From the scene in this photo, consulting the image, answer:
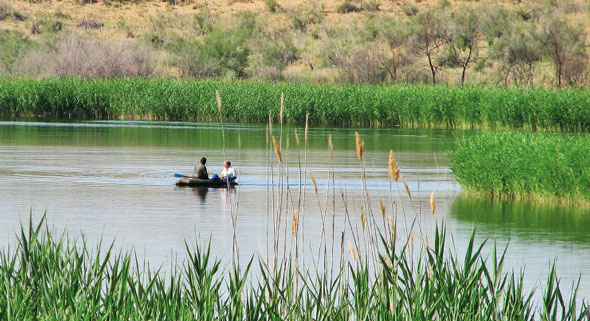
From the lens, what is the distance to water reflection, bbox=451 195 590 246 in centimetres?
1755

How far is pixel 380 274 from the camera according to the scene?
8.17 metres

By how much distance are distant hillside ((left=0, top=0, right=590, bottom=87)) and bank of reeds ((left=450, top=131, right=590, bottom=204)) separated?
A: 32074 millimetres

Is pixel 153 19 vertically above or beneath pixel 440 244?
above

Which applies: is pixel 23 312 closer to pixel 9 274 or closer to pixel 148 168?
pixel 9 274

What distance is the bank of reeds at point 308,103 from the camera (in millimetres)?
45188

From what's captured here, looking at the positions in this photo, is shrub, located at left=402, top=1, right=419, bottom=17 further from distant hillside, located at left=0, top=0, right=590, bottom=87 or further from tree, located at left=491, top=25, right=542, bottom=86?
tree, located at left=491, top=25, right=542, bottom=86

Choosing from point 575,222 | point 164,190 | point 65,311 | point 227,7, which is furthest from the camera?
point 227,7

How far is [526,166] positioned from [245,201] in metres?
5.54

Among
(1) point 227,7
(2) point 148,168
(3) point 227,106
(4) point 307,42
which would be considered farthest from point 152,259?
(1) point 227,7

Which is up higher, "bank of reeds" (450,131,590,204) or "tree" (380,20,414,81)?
"tree" (380,20,414,81)

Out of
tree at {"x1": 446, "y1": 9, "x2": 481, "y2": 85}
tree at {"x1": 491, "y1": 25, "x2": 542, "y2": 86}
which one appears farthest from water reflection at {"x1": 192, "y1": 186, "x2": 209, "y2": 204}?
tree at {"x1": 446, "y1": 9, "x2": 481, "y2": 85}

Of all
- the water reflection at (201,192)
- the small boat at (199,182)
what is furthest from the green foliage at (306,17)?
the small boat at (199,182)

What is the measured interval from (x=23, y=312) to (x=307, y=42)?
236 ft

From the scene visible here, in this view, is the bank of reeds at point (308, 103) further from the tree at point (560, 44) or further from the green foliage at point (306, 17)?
the green foliage at point (306, 17)
